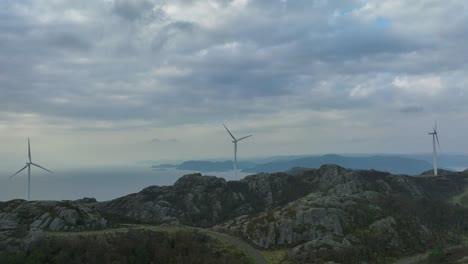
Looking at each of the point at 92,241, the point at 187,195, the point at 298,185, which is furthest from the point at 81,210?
the point at 298,185

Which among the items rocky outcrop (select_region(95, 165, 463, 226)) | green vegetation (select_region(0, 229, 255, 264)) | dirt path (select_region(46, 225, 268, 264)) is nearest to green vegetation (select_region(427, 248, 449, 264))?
dirt path (select_region(46, 225, 268, 264))

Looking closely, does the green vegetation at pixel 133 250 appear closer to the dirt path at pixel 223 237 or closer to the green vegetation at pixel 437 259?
the dirt path at pixel 223 237

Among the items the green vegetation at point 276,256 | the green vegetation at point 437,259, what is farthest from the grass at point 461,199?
the green vegetation at point 276,256

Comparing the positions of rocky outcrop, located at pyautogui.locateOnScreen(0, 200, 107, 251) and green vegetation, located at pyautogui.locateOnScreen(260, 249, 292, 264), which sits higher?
rocky outcrop, located at pyautogui.locateOnScreen(0, 200, 107, 251)

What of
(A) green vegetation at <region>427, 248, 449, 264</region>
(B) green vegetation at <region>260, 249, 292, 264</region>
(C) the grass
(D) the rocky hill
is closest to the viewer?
(A) green vegetation at <region>427, 248, 449, 264</region>

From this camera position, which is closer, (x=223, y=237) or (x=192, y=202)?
(x=223, y=237)

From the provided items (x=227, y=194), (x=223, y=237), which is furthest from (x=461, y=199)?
(x=223, y=237)

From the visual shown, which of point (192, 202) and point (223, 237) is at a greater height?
point (223, 237)

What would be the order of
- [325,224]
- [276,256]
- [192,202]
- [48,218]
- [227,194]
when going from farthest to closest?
[227,194] < [192,202] < [325,224] < [48,218] < [276,256]

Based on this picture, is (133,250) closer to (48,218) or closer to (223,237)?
(223,237)

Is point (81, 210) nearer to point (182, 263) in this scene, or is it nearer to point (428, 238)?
point (182, 263)

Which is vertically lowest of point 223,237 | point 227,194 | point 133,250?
point 223,237

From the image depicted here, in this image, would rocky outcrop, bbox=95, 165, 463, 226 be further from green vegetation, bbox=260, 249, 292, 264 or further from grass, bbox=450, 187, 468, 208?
green vegetation, bbox=260, 249, 292, 264

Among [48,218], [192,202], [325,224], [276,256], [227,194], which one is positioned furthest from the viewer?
[227,194]
